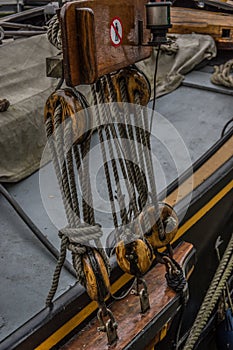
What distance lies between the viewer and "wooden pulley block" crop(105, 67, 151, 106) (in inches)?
45.2

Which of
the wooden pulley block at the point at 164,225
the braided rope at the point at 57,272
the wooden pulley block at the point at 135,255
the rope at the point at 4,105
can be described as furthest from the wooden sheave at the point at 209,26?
the braided rope at the point at 57,272

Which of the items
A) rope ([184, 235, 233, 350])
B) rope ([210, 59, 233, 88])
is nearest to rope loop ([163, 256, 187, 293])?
rope ([184, 235, 233, 350])

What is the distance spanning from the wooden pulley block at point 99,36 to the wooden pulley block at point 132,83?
0.03 meters

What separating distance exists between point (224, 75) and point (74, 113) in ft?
5.55

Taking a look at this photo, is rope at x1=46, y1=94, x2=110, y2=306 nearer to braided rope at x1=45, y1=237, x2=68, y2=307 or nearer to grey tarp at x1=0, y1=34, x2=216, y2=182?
braided rope at x1=45, y1=237, x2=68, y2=307

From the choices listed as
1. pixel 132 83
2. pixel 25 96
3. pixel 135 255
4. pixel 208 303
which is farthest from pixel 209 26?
pixel 135 255

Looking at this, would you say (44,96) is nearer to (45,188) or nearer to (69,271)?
(45,188)

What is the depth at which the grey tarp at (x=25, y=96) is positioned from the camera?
5.57ft

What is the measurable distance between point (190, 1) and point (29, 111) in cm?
174

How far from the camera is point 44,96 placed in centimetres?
190

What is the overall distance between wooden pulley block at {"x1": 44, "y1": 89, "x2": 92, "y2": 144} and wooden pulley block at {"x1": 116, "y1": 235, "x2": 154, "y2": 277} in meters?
0.31

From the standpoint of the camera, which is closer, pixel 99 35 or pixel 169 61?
pixel 99 35

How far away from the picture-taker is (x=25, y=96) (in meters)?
1.88

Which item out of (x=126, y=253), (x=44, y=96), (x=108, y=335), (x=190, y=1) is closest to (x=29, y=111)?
(x=44, y=96)
